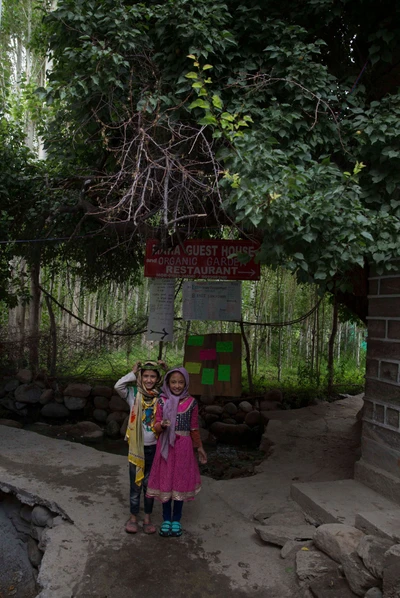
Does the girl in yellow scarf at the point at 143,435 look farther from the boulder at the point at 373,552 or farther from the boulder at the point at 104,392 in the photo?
the boulder at the point at 104,392

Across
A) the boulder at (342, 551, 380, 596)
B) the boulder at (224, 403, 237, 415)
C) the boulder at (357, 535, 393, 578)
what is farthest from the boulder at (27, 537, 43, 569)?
the boulder at (224, 403, 237, 415)

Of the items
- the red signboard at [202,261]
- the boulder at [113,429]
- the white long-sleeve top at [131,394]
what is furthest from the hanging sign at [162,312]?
the boulder at [113,429]

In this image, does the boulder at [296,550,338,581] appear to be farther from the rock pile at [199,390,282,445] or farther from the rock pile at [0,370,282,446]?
the rock pile at [0,370,282,446]

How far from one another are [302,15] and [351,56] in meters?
0.67

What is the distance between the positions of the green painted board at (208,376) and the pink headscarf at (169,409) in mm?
2324

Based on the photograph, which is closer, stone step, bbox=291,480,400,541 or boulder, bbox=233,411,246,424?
stone step, bbox=291,480,400,541

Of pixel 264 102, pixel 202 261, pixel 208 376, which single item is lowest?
pixel 208 376

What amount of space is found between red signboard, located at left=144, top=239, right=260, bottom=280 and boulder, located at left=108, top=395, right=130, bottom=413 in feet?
9.90

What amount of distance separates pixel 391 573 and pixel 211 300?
383cm

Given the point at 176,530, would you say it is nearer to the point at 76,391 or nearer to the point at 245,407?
the point at 245,407

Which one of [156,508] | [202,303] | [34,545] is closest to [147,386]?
A: [156,508]

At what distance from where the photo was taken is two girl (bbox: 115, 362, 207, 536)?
3.68 metres

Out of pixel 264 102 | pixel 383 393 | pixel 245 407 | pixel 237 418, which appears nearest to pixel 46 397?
pixel 237 418

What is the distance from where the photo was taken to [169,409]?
3725 mm
